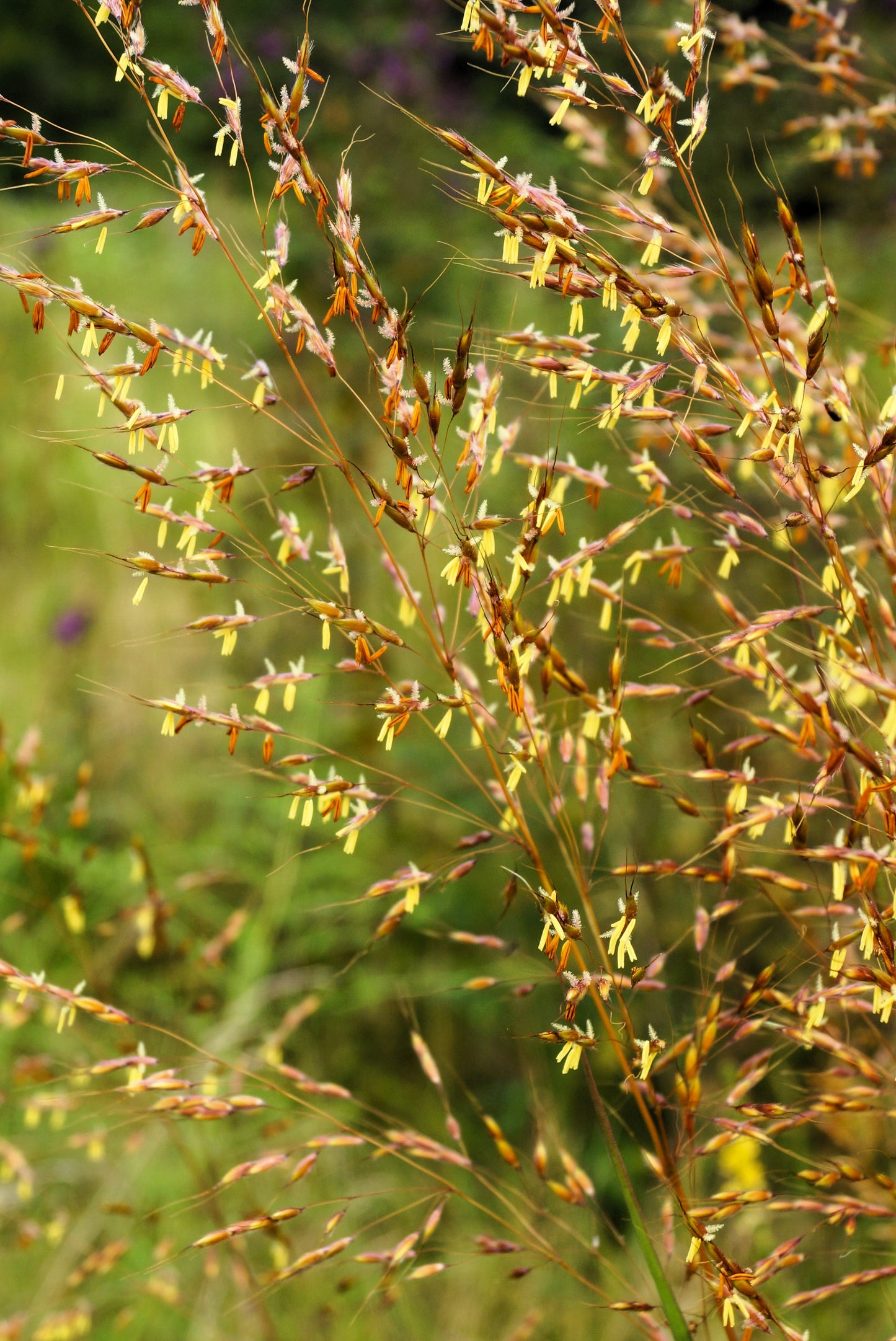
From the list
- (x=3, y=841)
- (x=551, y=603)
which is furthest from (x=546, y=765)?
(x=3, y=841)

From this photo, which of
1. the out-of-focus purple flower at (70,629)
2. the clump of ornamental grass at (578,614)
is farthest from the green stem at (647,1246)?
the out-of-focus purple flower at (70,629)

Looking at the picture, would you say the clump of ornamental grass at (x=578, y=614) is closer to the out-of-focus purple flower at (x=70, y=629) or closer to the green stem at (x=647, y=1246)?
the green stem at (x=647, y=1246)

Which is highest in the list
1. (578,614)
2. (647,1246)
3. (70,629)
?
(578,614)

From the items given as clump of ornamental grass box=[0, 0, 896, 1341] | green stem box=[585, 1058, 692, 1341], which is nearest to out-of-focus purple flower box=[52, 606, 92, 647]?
clump of ornamental grass box=[0, 0, 896, 1341]

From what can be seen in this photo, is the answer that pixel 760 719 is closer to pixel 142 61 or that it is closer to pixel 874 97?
pixel 142 61

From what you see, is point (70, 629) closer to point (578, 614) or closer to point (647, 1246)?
point (578, 614)

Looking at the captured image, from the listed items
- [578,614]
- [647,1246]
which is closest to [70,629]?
[578,614]

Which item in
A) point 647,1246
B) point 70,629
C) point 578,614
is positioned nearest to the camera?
point 647,1246

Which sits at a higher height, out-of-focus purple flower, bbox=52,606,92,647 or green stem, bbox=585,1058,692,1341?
green stem, bbox=585,1058,692,1341

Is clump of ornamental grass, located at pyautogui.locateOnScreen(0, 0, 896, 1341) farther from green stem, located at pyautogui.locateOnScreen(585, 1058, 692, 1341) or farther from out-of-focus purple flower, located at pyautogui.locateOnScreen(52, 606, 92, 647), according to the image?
out-of-focus purple flower, located at pyautogui.locateOnScreen(52, 606, 92, 647)
